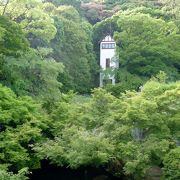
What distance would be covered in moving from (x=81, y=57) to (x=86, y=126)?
39.9 feet

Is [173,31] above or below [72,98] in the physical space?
above

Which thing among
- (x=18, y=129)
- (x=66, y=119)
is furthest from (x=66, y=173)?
(x=18, y=129)

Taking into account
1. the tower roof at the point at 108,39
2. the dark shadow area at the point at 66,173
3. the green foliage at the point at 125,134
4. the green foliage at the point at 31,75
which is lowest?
the dark shadow area at the point at 66,173

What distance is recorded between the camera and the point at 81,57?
28.0 metres

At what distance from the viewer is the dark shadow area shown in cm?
1673

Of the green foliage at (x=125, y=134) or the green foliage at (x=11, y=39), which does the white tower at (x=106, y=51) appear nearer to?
the green foliage at (x=11, y=39)

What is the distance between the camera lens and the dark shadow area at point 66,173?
16.7m

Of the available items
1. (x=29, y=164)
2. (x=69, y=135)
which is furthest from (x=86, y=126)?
(x=29, y=164)

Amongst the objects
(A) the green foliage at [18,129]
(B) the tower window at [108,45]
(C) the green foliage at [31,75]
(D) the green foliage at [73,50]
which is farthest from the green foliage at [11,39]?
(B) the tower window at [108,45]

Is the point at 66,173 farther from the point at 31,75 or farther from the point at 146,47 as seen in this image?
the point at 146,47

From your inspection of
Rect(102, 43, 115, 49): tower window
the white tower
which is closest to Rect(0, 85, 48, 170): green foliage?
the white tower

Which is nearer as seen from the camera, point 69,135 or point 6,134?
point 6,134

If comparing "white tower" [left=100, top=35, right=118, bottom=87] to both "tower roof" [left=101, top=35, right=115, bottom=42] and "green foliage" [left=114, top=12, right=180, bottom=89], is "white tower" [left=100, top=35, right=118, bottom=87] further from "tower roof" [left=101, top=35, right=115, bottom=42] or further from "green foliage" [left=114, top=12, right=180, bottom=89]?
"green foliage" [left=114, top=12, right=180, bottom=89]

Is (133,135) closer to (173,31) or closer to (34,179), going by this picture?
(34,179)
